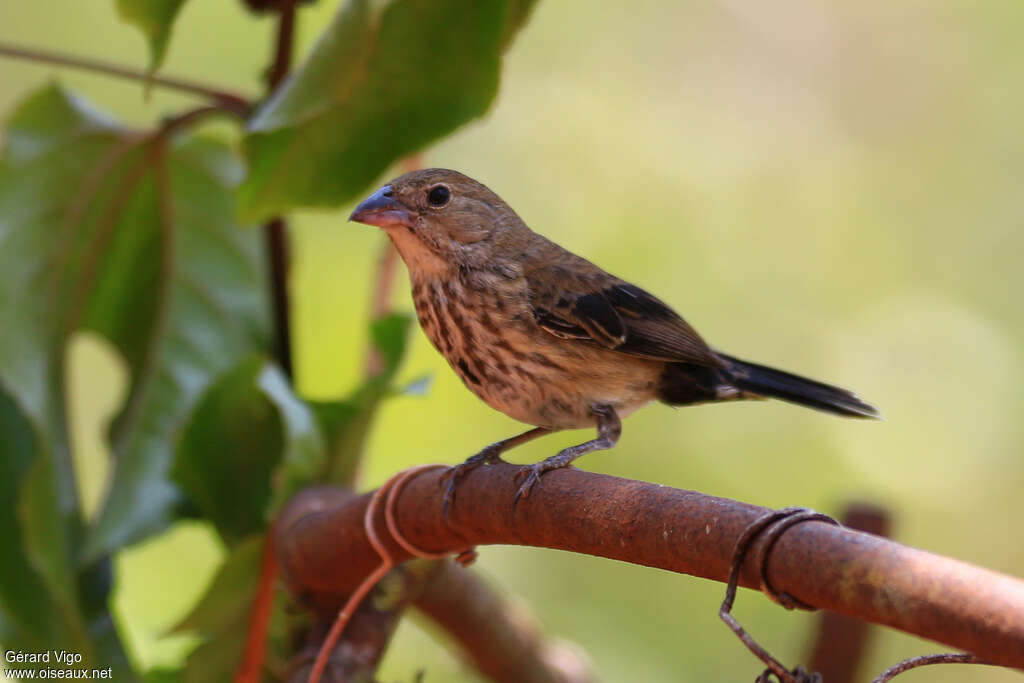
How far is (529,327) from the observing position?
8.05 ft

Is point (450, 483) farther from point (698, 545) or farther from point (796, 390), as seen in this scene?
point (796, 390)

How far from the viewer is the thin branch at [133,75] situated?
277cm

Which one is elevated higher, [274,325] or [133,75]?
[133,75]

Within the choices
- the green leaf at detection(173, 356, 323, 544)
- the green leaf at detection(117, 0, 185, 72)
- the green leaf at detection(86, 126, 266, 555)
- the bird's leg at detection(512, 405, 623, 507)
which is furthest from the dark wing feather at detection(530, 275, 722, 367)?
the green leaf at detection(86, 126, 266, 555)

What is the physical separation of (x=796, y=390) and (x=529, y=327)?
0.64 meters

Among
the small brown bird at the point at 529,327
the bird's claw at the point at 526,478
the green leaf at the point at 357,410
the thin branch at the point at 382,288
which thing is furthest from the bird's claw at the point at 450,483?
the thin branch at the point at 382,288

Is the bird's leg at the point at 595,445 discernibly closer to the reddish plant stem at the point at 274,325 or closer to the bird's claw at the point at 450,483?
the bird's claw at the point at 450,483

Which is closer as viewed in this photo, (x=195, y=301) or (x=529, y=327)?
(x=529, y=327)

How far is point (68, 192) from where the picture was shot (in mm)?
3123

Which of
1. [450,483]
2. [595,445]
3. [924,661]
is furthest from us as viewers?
[595,445]

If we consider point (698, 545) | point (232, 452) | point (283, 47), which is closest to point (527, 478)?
point (698, 545)

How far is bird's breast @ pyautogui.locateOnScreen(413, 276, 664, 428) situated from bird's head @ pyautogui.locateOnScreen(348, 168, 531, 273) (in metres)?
0.06

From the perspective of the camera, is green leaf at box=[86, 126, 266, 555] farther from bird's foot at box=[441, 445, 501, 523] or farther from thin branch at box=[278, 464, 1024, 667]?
bird's foot at box=[441, 445, 501, 523]

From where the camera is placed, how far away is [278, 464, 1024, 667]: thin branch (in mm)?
1062
